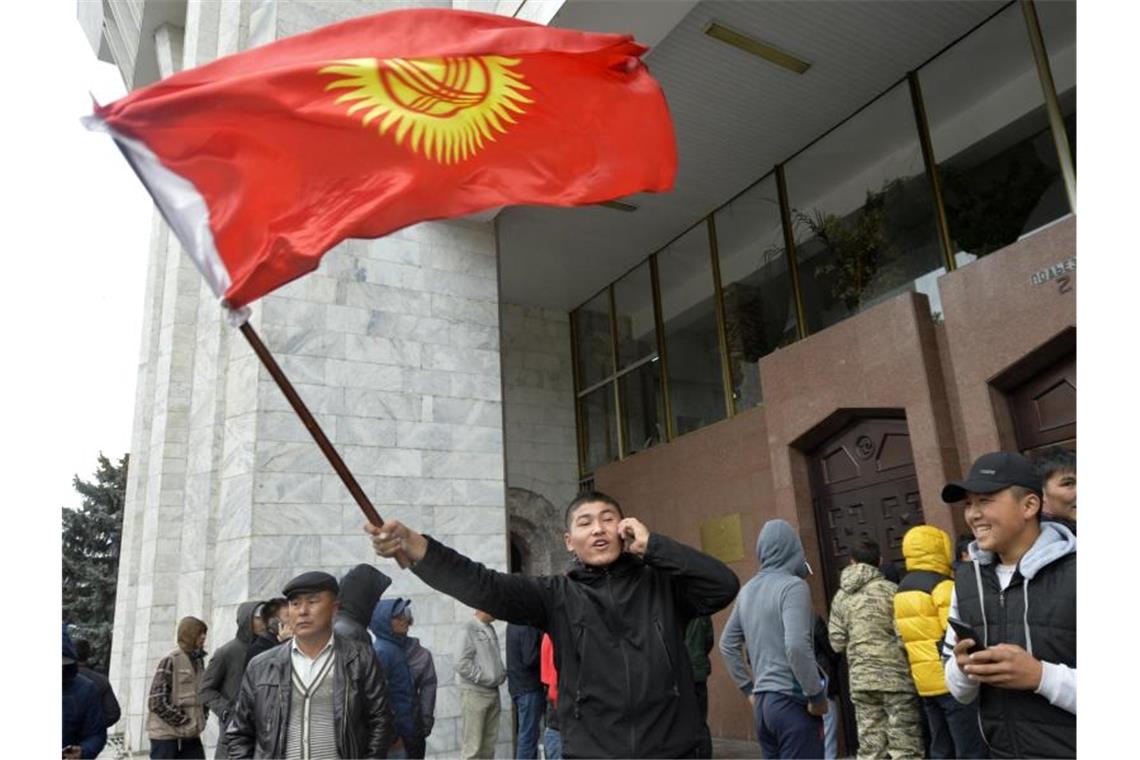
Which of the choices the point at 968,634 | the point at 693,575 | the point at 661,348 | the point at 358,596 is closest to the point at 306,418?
the point at 693,575

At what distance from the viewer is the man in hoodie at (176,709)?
6.28 m

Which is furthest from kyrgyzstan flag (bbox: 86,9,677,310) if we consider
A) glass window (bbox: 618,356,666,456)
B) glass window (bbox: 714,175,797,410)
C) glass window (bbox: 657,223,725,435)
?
glass window (bbox: 618,356,666,456)

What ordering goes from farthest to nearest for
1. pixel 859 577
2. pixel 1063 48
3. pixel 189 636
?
1. pixel 1063 48
2. pixel 189 636
3. pixel 859 577

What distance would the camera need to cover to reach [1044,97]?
8359mm

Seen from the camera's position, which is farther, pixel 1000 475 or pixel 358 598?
pixel 358 598

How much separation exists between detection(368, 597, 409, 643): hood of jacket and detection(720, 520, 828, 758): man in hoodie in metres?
2.35

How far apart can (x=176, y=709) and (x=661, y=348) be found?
29.8 feet

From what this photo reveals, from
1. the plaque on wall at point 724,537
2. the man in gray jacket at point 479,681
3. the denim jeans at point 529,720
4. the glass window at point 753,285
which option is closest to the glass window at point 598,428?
the plaque on wall at point 724,537

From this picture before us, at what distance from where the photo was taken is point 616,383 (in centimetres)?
1480

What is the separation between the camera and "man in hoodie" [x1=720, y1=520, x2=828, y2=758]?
4.48m

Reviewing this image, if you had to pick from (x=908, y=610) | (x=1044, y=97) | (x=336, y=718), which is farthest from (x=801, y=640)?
(x=1044, y=97)

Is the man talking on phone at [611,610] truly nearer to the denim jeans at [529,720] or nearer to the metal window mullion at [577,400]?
the denim jeans at [529,720]

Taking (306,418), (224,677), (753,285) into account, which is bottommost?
(224,677)

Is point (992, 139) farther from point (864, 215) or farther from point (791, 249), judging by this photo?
point (791, 249)
